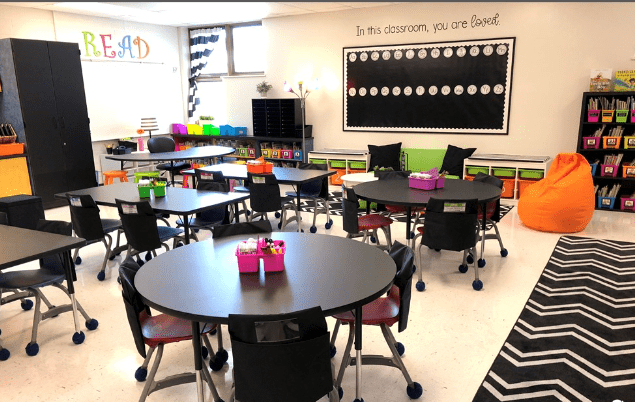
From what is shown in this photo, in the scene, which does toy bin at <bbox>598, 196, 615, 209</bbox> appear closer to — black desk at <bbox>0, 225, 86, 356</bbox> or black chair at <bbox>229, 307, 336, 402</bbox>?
black chair at <bbox>229, 307, 336, 402</bbox>

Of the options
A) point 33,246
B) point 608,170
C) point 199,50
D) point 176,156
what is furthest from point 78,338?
point 199,50

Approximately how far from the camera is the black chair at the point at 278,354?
1984 mm

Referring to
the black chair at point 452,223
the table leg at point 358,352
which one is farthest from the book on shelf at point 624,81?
the table leg at point 358,352

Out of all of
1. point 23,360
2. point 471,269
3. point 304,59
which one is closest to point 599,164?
point 471,269

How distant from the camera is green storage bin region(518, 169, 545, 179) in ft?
23.8

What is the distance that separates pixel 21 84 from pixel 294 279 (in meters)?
6.88

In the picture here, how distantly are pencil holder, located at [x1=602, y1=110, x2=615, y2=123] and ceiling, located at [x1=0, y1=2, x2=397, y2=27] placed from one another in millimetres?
3895

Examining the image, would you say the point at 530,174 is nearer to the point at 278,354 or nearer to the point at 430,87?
the point at 430,87

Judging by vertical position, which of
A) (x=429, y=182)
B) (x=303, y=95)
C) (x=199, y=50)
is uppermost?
(x=199, y=50)

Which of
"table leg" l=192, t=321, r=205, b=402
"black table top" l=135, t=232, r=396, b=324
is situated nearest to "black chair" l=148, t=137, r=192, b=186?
"black table top" l=135, t=232, r=396, b=324

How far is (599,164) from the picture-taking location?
23.0ft

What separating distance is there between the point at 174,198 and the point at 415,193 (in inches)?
94.0

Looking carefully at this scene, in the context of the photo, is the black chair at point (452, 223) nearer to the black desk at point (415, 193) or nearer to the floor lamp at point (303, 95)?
the black desk at point (415, 193)

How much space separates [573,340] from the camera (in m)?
3.39
